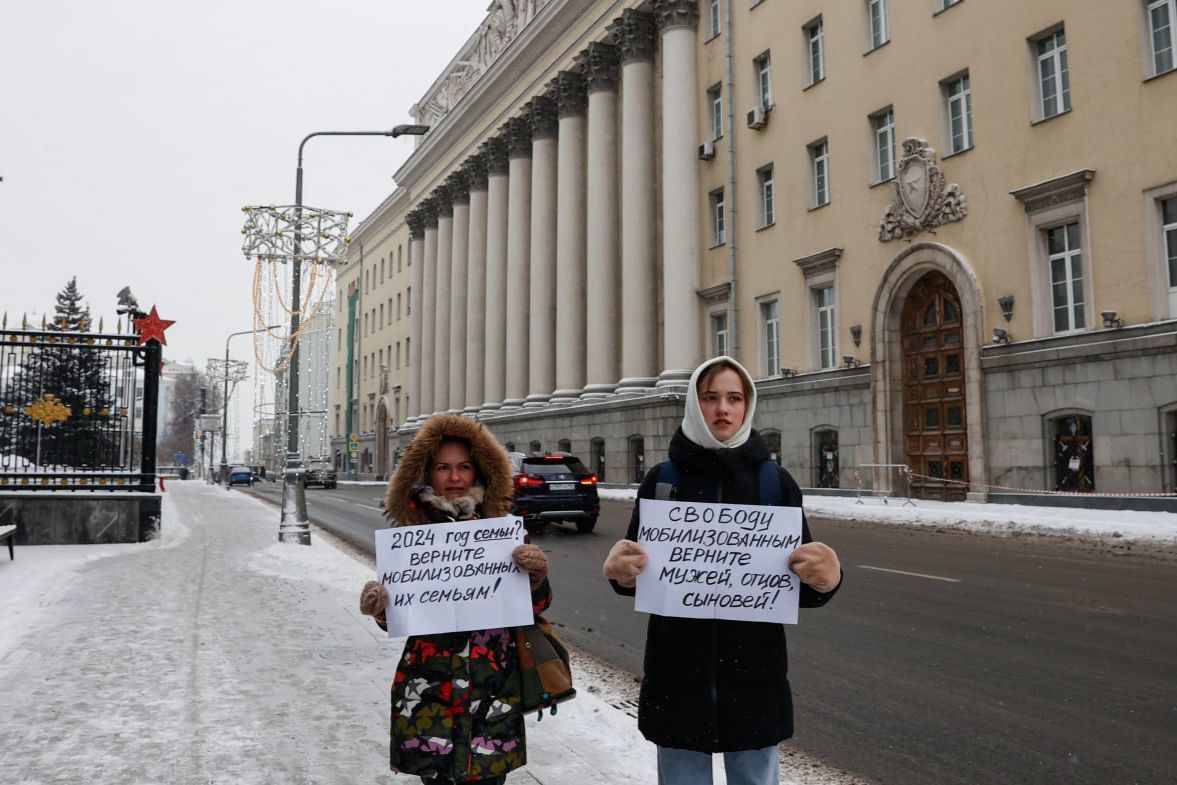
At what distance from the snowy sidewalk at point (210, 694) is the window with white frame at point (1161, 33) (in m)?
17.5

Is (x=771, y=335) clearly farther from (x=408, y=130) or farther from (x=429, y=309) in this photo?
(x=429, y=309)

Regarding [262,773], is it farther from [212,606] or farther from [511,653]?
[212,606]

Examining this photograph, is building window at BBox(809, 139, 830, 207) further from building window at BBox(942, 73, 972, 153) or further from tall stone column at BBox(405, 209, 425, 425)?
tall stone column at BBox(405, 209, 425, 425)

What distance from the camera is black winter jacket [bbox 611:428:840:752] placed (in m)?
2.72

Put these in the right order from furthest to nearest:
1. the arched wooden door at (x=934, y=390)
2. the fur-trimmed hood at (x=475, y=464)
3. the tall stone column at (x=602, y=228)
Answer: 1. the tall stone column at (x=602, y=228)
2. the arched wooden door at (x=934, y=390)
3. the fur-trimmed hood at (x=475, y=464)

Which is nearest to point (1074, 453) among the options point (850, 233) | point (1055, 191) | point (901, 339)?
point (1055, 191)

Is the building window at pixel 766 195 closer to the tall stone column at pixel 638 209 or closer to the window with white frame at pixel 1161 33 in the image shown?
the tall stone column at pixel 638 209

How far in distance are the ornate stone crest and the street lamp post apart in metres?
12.4

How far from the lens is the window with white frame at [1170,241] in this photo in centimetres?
1700

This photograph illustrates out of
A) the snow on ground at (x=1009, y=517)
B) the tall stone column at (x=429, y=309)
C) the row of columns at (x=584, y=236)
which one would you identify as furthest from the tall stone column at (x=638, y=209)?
the tall stone column at (x=429, y=309)

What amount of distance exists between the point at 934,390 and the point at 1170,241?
6.46m

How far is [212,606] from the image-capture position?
8938 millimetres

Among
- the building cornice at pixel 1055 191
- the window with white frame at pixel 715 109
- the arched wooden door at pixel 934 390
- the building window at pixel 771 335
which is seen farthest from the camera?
the window with white frame at pixel 715 109

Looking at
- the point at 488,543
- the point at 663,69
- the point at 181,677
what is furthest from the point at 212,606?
the point at 663,69
